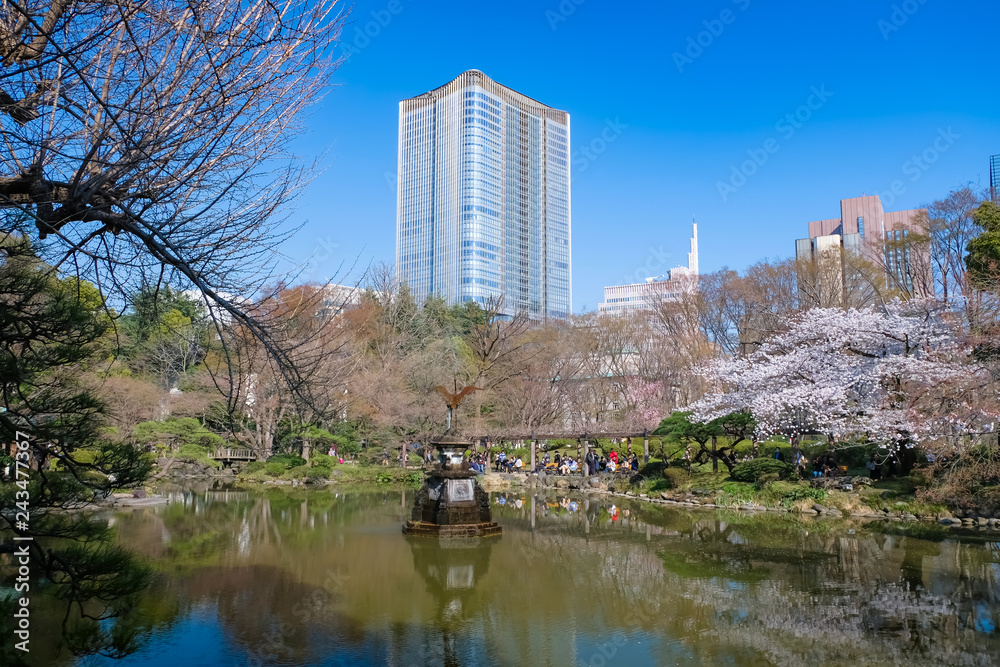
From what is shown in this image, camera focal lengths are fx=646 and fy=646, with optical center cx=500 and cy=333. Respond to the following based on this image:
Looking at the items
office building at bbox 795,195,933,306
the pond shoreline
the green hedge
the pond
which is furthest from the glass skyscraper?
the pond

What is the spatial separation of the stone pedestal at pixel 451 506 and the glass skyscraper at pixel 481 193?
5880 centimetres

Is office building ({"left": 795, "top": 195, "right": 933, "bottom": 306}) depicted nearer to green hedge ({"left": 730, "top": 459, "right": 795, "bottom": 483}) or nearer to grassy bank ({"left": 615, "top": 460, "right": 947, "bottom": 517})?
green hedge ({"left": 730, "top": 459, "right": 795, "bottom": 483})

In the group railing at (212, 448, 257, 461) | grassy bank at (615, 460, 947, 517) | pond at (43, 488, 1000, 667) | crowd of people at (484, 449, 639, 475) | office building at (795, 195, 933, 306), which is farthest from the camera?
crowd of people at (484, 449, 639, 475)

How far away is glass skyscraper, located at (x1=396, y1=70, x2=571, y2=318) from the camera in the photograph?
71.9m

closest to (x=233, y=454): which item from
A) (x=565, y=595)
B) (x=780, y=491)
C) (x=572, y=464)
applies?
(x=572, y=464)

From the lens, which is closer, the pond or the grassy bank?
the pond

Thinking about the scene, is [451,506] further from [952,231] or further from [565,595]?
[952,231]

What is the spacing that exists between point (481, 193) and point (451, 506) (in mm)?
62728

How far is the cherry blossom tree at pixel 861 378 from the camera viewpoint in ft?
47.5

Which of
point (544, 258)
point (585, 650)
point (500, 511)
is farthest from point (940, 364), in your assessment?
point (544, 258)

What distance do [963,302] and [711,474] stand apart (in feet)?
26.7

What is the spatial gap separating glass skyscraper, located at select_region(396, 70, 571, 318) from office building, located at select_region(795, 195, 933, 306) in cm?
4176

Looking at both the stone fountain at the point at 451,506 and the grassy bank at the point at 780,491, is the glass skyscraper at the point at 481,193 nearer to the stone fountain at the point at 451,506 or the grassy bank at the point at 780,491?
the grassy bank at the point at 780,491

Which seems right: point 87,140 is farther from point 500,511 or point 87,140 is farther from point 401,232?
point 401,232
